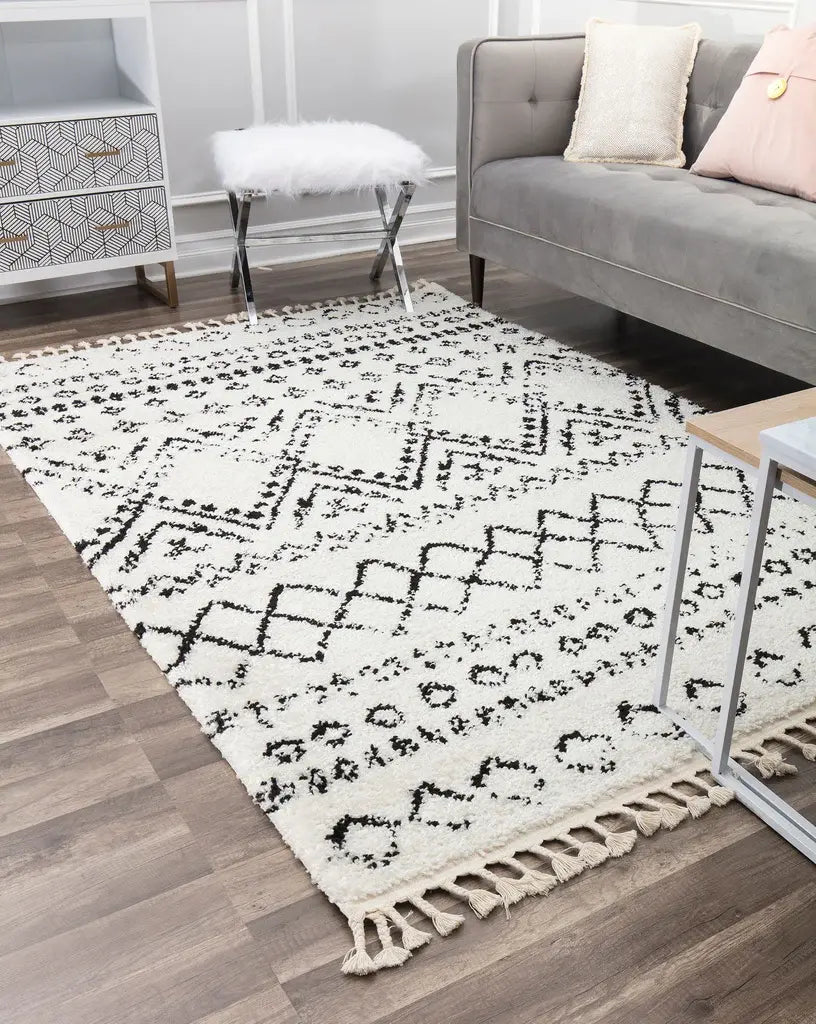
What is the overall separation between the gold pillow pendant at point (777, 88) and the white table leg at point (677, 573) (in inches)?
68.4

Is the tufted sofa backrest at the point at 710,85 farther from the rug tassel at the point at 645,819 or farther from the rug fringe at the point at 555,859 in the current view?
the rug tassel at the point at 645,819

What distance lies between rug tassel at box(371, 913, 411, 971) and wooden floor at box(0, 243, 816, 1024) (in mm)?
13

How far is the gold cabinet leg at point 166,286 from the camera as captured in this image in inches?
135

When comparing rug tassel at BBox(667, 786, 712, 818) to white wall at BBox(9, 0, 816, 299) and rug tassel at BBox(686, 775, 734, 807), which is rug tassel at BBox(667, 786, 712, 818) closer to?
rug tassel at BBox(686, 775, 734, 807)

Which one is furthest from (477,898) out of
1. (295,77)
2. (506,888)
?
(295,77)

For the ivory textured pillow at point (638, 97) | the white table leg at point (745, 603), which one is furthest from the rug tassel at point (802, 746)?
the ivory textured pillow at point (638, 97)

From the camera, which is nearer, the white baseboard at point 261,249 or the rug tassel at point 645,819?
the rug tassel at point 645,819

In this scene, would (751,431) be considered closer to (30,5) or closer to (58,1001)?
(58,1001)

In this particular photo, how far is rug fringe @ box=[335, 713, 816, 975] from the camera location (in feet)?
4.05

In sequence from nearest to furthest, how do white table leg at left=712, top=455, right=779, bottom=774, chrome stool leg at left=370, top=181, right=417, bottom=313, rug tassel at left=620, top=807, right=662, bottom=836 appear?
white table leg at left=712, top=455, right=779, bottom=774
rug tassel at left=620, top=807, right=662, bottom=836
chrome stool leg at left=370, top=181, right=417, bottom=313

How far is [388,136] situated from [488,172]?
0.35 metres

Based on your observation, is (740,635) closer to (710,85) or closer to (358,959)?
(358,959)

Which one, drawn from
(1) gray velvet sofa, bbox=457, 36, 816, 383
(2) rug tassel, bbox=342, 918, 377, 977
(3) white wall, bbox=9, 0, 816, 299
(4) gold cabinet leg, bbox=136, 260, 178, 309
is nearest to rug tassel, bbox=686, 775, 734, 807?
(2) rug tassel, bbox=342, 918, 377, 977

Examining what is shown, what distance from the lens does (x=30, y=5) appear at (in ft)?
9.77
